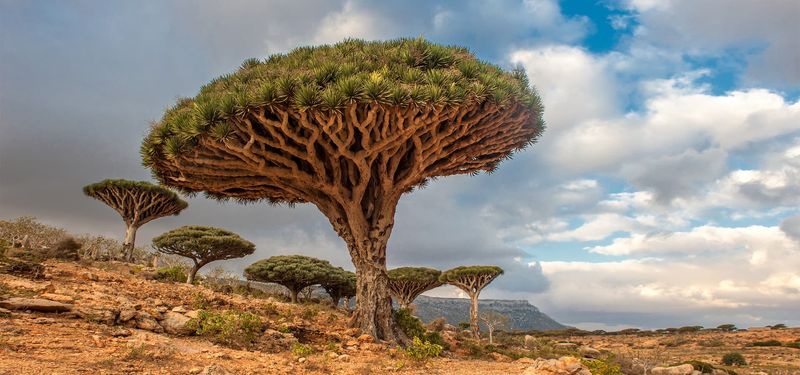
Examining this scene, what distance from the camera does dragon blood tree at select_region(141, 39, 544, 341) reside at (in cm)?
1073

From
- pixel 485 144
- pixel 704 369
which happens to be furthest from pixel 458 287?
pixel 485 144

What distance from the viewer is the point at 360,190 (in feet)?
41.8

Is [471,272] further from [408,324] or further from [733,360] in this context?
[408,324]

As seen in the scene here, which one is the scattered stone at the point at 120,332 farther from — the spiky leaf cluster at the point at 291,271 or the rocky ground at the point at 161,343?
the spiky leaf cluster at the point at 291,271

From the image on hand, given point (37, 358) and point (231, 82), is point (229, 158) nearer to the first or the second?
point (231, 82)

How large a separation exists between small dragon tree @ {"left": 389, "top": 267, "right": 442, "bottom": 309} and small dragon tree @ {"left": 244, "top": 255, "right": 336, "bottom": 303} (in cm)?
582

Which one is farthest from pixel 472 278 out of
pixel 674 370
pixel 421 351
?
pixel 421 351

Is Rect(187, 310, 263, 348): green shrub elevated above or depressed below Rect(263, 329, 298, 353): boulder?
above

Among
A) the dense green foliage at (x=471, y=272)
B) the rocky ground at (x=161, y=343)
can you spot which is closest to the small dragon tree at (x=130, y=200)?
the rocky ground at (x=161, y=343)

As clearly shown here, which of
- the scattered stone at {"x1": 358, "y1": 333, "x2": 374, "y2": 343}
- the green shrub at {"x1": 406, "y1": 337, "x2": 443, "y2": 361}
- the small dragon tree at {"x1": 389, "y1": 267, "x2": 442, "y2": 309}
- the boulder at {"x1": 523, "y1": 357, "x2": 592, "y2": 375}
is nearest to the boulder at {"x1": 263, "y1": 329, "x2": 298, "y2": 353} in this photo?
the scattered stone at {"x1": 358, "y1": 333, "x2": 374, "y2": 343}

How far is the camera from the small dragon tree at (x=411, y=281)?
4181 cm

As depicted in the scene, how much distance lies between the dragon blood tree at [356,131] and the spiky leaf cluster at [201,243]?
19965 millimetres

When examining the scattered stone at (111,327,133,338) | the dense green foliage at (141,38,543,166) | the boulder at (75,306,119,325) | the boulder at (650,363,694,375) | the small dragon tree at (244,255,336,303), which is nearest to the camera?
the scattered stone at (111,327,133,338)

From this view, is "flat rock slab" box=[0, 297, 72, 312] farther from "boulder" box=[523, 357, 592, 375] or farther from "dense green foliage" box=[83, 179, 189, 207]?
"dense green foliage" box=[83, 179, 189, 207]
